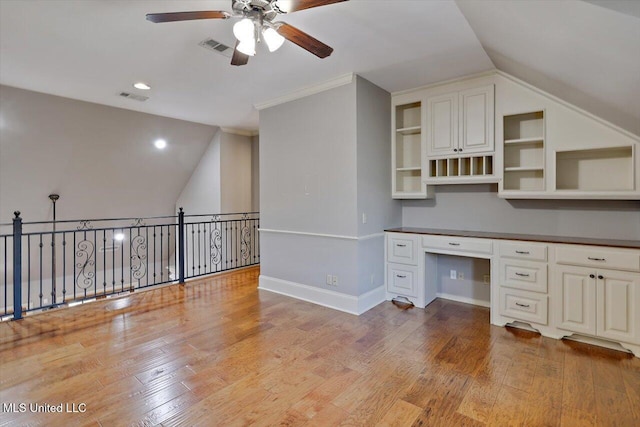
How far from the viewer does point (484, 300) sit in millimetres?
3920

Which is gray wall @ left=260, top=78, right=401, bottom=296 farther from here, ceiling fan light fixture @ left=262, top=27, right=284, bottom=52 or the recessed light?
ceiling fan light fixture @ left=262, top=27, right=284, bottom=52

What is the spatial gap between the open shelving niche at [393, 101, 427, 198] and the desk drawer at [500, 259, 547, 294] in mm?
1417

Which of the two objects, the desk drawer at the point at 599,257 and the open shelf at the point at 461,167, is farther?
the open shelf at the point at 461,167

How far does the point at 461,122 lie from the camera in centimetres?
367

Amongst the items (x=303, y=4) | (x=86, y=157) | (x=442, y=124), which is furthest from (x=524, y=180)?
(x=86, y=157)

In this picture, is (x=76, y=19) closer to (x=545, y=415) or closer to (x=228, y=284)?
(x=228, y=284)

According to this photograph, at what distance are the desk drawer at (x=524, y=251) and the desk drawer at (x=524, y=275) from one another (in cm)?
6

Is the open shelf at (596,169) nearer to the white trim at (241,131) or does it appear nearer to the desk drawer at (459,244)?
the desk drawer at (459,244)

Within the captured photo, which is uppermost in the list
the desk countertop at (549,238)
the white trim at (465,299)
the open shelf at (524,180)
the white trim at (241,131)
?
the white trim at (241,131)

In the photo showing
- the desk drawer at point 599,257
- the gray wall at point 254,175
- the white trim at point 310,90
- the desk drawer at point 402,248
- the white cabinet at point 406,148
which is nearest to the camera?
the desk drawer at point 599,257

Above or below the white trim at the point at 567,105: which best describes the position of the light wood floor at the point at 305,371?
below

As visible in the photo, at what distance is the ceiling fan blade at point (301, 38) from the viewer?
2.07 m

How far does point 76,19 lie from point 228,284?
3621 mm

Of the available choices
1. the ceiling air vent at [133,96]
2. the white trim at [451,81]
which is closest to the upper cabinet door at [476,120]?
the white trim at [451,81]
